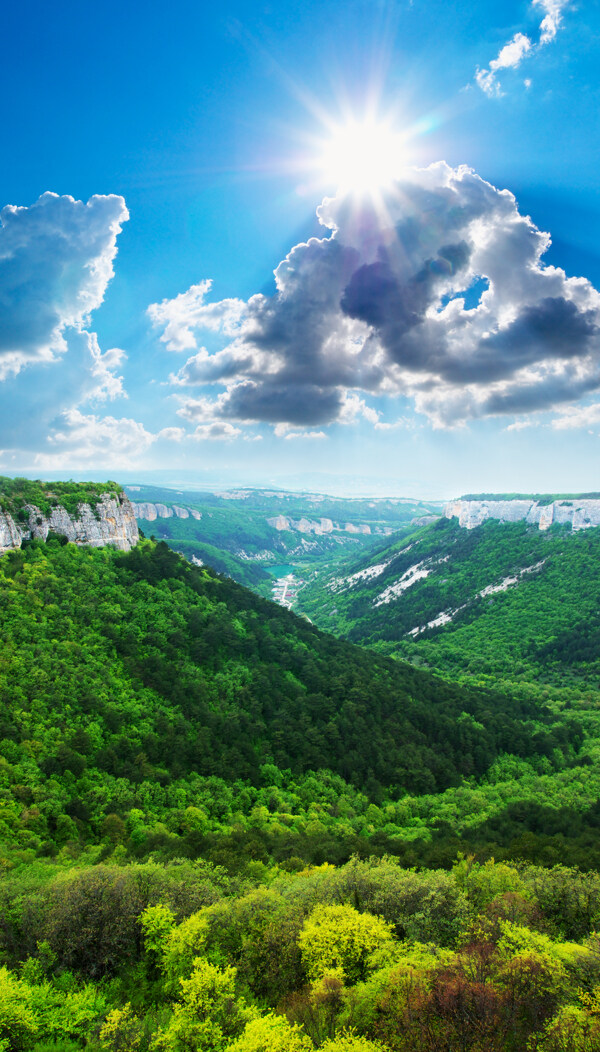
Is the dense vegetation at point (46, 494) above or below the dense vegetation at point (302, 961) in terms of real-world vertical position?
above

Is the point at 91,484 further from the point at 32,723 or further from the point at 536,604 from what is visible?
the point at 536,604

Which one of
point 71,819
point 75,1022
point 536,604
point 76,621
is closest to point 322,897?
point 75,1022

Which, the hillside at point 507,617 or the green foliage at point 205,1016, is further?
the hillside at point 507,617

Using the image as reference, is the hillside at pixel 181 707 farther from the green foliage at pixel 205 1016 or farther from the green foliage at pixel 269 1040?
the green foliage at pixel 269 1040

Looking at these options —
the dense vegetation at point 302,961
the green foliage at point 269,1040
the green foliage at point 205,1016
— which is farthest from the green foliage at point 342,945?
the green foliage at point 269,1040

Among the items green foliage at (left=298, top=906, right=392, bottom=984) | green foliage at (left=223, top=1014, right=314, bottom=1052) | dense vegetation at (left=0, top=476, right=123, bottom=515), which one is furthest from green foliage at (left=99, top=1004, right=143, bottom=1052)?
dense vegetation at (left=0, top=476, right=123, bottom=515)

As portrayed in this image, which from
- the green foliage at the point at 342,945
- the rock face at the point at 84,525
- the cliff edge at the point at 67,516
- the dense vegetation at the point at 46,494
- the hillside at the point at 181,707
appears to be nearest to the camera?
the green foliage at the point at 342,945

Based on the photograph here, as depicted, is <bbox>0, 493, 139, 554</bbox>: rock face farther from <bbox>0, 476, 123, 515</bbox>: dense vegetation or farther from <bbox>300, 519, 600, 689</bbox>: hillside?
<bbox>300, 519, 600, 689</bbox>: hillside
